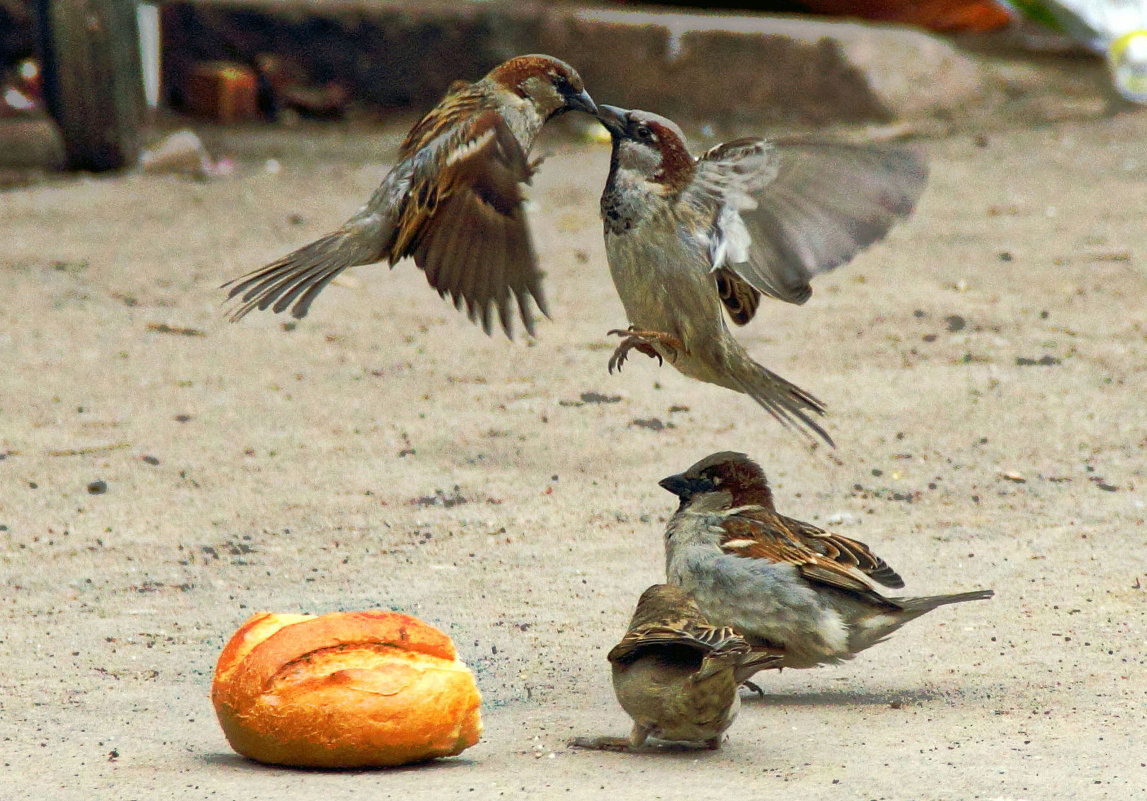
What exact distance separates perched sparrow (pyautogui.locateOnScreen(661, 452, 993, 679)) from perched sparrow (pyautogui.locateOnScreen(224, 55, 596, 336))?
760mm

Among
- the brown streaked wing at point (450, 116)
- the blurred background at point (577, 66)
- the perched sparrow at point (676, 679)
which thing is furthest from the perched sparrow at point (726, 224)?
the blurred background at point (577, 66)

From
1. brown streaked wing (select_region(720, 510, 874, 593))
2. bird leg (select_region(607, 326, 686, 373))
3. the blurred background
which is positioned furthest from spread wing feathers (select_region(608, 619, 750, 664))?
the blurred background

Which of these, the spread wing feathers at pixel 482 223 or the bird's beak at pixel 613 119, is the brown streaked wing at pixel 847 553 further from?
the bird's beak at pixel 613 119

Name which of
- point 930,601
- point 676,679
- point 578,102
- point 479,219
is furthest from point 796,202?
point 676,679

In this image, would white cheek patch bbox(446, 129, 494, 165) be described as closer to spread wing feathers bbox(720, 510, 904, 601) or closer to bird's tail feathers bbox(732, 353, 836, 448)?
bird's tail feathers bbox(732, 353, 836, 448)

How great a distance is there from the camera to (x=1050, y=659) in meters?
4.09

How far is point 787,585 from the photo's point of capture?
12.9ft

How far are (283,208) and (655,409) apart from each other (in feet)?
13.1

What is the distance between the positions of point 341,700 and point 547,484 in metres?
2.51

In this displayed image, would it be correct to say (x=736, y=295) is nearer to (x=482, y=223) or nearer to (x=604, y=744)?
(x=482, y=223)

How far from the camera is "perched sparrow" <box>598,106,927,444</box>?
3.77m

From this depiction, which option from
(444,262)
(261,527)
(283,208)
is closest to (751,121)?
(283,208)

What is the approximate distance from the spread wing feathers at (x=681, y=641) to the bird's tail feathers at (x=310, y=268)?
4.32ft

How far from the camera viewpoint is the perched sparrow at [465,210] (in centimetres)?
394
